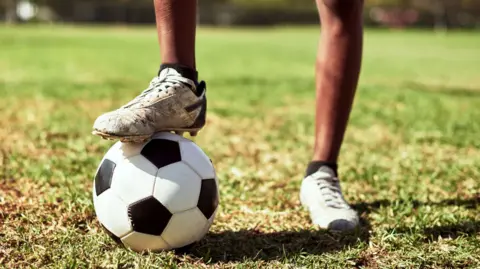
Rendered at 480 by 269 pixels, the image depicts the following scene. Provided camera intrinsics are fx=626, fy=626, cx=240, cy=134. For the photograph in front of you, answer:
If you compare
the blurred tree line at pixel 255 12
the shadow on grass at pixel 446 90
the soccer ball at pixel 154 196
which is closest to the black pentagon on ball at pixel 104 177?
the soccer ball at pixel 154 196

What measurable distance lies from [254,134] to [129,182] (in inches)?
121

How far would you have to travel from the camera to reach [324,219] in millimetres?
2836

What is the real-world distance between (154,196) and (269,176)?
167 cm

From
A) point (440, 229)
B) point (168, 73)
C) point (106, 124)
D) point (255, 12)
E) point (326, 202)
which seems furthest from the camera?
point (255, 12)

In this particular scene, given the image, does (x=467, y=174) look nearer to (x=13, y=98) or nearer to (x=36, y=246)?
(x=36, y=246)

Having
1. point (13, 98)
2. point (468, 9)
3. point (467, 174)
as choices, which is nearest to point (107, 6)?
point (468, 9)

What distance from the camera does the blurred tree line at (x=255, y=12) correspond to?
47.8 metres

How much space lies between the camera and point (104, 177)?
8.07 feet

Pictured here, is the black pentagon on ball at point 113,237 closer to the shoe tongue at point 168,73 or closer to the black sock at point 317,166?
the shoe tongue at point 168,73

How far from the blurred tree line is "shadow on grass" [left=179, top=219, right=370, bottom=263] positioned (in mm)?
44471

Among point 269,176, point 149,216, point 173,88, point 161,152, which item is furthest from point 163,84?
point 269,176

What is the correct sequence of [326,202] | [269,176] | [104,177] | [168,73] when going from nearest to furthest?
[104,177] → [168,73] → [326,202] → [269,176]

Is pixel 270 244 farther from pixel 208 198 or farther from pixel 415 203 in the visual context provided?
pixel 415 203

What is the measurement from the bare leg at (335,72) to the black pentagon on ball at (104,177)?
110 cm
